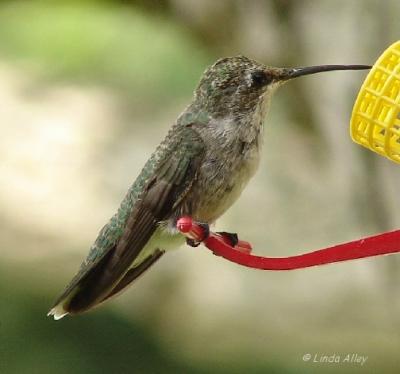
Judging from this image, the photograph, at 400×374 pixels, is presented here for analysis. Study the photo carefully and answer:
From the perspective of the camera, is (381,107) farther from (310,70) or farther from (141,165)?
(141,165)

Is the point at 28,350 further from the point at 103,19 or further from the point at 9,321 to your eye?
the point at 103,19

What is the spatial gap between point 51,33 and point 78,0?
0.63ft

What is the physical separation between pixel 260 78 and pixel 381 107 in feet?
1.24

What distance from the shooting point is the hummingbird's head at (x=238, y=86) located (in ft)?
5.54

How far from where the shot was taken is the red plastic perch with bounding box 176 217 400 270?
129 cm

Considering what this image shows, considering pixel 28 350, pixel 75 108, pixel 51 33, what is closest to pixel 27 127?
pixel 75 108

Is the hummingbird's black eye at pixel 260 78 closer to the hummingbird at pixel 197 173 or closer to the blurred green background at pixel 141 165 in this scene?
the hummingbird at pixel 197 173

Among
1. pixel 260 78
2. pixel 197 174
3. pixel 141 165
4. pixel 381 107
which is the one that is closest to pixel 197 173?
pixel 197 174

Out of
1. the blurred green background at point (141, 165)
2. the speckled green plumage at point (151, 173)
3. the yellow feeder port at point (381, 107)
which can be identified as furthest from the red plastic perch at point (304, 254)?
the blurred green background at point (141, 165)

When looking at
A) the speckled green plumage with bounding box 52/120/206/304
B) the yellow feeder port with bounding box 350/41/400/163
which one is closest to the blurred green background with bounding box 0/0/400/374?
the speckled green plumage with bounding box 52/120/206/304

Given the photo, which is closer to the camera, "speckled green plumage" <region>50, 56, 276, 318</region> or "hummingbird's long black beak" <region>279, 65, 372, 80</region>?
"hummingbird's long black beak" <region>279, 65, 372, 80</region>

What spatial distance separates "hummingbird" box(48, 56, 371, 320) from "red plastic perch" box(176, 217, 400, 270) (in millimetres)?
253

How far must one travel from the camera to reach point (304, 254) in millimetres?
1388

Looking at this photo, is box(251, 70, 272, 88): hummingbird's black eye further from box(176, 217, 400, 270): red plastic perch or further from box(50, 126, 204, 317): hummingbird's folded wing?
box(176, 217, 400, 270): red plastic perch
